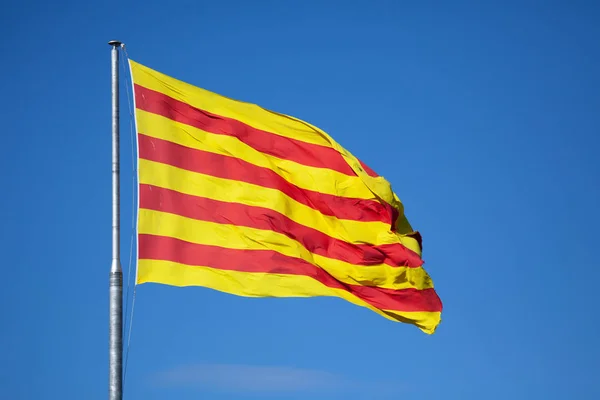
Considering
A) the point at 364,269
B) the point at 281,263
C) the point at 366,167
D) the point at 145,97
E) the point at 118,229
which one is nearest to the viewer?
the point at 118,229

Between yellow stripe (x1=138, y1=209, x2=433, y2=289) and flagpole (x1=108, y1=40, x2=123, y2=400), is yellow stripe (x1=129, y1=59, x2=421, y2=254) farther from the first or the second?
flagpole (x1=108, y1=40, x2=123, y2=400)

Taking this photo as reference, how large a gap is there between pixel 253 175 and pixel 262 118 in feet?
6.29

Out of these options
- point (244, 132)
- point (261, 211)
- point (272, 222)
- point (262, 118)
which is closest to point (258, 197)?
point (261, 211)

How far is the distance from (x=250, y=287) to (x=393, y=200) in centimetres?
604

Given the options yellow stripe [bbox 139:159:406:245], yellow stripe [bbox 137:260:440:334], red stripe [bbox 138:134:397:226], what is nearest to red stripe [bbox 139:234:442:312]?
yellow stripe [bbox 137:260:440:334]

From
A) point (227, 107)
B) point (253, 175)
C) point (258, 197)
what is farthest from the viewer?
point (227, 107)

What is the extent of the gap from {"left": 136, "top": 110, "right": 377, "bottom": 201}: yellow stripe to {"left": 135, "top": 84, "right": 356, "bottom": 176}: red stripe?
5.3 inches

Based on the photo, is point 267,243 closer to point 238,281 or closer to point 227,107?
point 238,281

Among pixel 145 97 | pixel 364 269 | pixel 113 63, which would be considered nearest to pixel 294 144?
pixel 364 269

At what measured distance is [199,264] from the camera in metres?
24.3

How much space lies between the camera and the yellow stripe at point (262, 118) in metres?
24.7

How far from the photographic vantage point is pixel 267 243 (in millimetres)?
26062

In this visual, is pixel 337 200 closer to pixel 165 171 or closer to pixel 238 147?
pixel 238 147

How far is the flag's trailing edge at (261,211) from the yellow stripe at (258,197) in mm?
30
